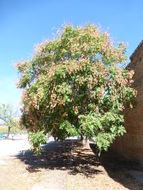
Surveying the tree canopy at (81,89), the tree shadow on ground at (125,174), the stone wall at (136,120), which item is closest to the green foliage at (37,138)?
the tree canopy at (81,89)

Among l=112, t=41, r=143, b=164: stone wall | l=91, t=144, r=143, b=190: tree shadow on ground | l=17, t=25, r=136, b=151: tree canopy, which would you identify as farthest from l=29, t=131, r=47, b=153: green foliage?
l=112, t=41, r=143, b=164: stone wall

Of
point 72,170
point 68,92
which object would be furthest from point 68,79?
point 72,170

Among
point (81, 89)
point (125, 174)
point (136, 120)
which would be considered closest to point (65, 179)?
point (125, 174)

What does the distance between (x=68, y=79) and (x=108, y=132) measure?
3.19 m

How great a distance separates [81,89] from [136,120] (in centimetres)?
453

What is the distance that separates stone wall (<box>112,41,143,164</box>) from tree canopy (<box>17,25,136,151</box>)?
130 centimetres

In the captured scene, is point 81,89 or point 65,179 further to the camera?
point 81,89

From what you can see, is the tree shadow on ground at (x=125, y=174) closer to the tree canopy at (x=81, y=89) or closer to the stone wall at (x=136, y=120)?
the stone wall at (x=136, y=120)

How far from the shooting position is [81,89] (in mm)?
12273

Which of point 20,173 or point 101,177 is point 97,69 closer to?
point 101,177

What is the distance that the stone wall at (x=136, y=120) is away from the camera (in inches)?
554

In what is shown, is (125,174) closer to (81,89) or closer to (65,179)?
(65,179)

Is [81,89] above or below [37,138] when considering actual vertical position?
above

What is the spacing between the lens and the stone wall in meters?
14.1
